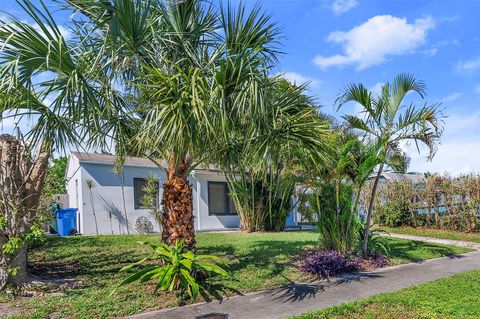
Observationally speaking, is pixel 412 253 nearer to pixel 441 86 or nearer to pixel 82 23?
pixel 441 86

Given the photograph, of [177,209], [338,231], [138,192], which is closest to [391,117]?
[338,231]

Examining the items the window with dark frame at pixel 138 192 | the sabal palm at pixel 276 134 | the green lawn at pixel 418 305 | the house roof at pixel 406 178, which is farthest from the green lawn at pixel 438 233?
the window with dark frame at pixel 138 192

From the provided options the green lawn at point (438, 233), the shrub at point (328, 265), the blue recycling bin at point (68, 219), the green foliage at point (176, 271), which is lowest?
the green lawn at point (438, 233)

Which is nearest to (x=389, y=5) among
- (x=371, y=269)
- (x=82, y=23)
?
(x=371, y=269)

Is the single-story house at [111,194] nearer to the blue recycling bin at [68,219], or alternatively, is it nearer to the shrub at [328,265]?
the blue recycling bin at [68,219]

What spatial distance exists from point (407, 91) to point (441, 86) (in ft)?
9.84

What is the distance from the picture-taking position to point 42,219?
7.48 meters

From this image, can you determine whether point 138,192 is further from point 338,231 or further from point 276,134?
point 276,134

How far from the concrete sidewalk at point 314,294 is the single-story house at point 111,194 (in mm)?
9930

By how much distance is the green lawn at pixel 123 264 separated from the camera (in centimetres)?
609

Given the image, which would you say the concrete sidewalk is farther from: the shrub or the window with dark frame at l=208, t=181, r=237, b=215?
the window with dark frame at l=208, t=181, r=237, b=215

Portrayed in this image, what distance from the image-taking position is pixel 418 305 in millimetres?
6117

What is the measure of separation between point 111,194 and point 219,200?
18.3 ft

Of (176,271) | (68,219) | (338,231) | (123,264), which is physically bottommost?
(123,264)
